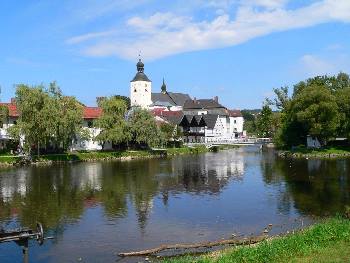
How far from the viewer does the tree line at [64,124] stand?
6856cm

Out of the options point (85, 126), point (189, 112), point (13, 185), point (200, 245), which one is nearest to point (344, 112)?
point (85, 126)

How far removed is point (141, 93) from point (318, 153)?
83109 millimetres

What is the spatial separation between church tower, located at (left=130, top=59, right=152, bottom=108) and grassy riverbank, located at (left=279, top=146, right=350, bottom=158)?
75.8 metres

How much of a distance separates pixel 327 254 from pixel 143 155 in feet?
218

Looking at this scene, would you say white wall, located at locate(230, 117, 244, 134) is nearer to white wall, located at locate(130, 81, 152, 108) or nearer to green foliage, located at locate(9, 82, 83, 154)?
white wall, located at locate(130, 81, 152, 108)

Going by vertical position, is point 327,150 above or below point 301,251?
above

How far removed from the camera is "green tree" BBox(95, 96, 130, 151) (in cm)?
8062

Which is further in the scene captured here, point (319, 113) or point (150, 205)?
Answer: point (319, 113)

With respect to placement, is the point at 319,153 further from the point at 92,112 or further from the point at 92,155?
the point at 92,112

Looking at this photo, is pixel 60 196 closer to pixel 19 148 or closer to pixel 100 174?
pixel 100 174

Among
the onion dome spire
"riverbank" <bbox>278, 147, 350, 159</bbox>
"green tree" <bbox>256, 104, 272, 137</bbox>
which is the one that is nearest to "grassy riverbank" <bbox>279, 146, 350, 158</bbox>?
"riverbank" <bbox>278, 147, 350, 159</bbox>

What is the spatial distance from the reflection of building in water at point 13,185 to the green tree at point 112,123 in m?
24.2

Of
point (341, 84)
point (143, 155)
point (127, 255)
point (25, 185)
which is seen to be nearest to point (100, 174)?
point (25, 185)

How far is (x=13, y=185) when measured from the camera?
4512cm
